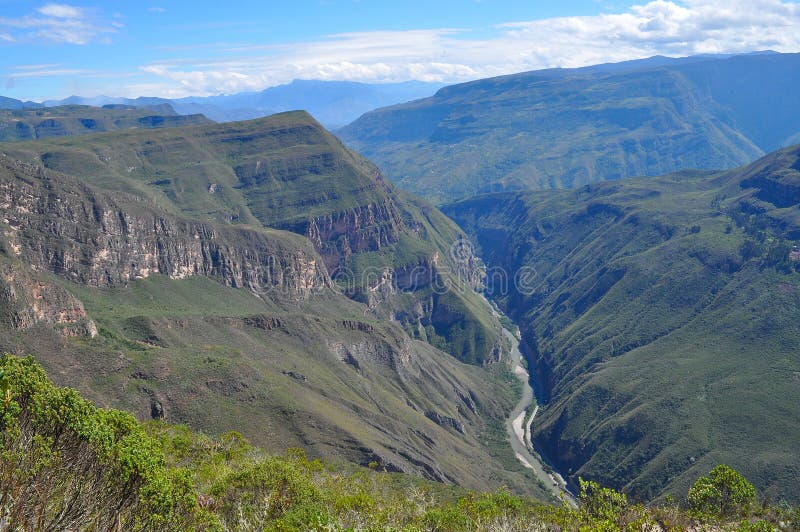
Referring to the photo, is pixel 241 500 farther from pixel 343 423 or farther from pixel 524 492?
pixel 524 492

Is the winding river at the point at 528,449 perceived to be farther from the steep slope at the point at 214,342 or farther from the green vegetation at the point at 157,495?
the green vegetation at the point at 157,495

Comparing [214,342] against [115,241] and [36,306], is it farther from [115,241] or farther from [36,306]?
[115,241]

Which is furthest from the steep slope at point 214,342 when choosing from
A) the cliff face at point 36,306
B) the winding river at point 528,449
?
the winding river at point 528,449

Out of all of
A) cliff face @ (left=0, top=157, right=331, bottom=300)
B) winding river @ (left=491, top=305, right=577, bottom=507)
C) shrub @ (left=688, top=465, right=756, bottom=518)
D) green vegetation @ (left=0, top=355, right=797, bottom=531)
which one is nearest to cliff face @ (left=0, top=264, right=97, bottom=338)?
cliff face @ (left=0, top=157, right=331, bottom=300)

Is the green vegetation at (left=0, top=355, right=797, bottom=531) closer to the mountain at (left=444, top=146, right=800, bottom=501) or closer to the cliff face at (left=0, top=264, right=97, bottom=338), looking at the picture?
the cliff face at (left=0, top=264, right=97, bottom=338)

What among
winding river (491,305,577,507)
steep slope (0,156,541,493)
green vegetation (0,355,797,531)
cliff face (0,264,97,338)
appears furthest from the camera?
winding river (491,305,577,507)

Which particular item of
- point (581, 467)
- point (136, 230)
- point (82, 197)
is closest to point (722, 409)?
point (581, 467)
